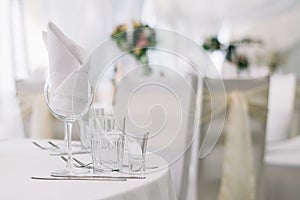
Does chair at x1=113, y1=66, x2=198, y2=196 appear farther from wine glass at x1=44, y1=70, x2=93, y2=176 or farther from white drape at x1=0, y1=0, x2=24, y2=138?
white drape at x1=0, y1=0, x2=24, y2=138

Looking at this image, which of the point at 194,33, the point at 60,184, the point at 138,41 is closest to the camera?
the point at 60,184

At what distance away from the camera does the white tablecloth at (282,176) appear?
2.64 m

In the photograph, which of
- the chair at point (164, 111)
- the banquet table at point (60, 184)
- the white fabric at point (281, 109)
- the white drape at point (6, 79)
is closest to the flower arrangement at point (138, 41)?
the chair at point (164, 111)

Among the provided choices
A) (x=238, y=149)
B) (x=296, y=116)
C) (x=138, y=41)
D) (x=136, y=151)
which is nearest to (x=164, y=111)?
(x=136, y=151)

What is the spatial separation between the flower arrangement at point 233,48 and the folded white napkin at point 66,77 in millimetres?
3057

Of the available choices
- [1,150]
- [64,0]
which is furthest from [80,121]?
[64,0]

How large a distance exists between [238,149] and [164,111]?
122 centimetres

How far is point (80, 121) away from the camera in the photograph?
1.52m

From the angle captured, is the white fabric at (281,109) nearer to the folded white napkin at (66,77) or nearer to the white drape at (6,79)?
the white drape at (6,79)

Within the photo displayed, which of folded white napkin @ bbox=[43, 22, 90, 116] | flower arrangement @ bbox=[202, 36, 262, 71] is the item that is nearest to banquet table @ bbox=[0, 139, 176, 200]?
folded white napkin @ bbox=[43, 22, 90, 116]

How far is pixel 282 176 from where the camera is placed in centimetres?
268

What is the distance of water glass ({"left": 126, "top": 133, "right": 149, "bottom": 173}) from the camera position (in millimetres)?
1208

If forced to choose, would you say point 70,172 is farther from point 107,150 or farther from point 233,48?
point 233,48

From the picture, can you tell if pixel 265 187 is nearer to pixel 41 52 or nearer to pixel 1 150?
pixel 1 150
